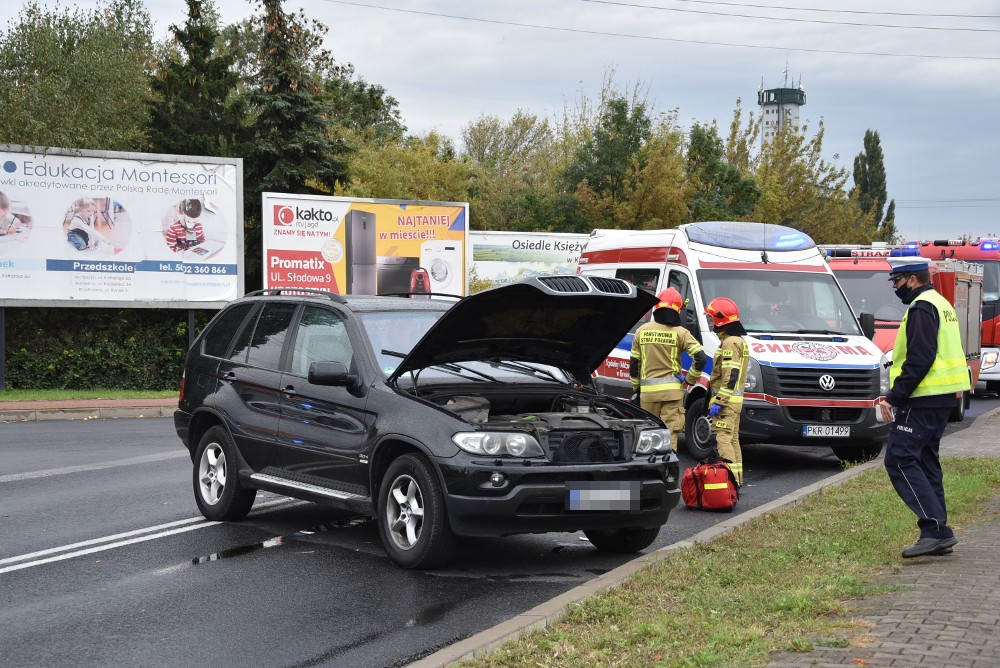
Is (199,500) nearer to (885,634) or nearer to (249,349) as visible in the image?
(249,349)

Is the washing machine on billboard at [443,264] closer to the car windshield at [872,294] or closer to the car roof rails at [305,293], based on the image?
the car windshield at [872,294]

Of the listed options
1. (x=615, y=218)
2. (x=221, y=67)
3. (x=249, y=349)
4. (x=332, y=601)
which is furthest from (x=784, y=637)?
(x=221, y=67)

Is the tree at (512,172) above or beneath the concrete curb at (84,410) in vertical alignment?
above

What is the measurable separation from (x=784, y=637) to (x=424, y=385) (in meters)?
3.11

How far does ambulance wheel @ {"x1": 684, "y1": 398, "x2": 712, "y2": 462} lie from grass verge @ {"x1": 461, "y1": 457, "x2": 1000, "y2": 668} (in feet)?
11.5

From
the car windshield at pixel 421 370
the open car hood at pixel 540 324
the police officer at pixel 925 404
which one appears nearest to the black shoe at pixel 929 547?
the police officer at pixel 925 404

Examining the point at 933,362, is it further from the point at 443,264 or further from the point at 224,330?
the point at 443,264

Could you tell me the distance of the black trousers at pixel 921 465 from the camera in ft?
22.3

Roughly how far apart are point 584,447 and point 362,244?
1951 centimetres

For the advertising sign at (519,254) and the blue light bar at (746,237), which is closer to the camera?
the blue light bar at (746,237)

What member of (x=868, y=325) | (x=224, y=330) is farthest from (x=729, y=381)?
(x=224, y=330)

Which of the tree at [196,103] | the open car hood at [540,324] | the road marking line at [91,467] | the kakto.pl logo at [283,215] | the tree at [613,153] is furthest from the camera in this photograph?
the tree at [196,103]

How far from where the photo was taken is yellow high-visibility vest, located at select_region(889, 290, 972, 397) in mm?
6801

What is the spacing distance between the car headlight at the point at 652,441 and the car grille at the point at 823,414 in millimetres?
4821
